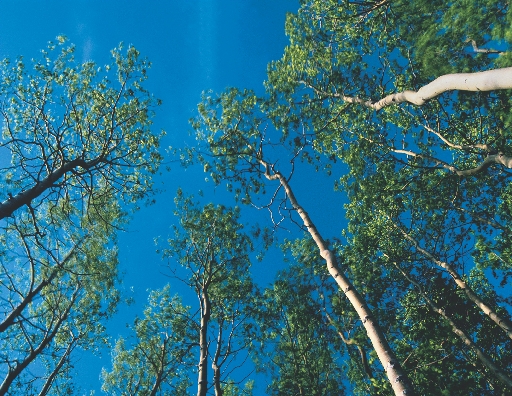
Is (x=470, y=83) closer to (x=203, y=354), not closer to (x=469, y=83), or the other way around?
(x=469, y=83)

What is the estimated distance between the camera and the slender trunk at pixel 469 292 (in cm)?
913

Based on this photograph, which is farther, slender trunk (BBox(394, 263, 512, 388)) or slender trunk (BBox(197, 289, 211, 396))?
slender trunk (BBox(394, 263, 512, 388))

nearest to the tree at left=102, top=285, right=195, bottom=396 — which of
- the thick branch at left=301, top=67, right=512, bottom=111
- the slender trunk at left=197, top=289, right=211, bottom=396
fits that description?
the slender trunk at left=197, top=289, right=211, bottom=396

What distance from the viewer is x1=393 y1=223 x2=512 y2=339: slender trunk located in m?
9.13

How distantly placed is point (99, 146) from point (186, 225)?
5807 millimetres

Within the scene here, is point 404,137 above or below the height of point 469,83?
above

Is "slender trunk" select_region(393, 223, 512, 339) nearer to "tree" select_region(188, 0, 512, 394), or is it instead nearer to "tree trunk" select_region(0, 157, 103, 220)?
"tree" select_region(188, 0, 512, 394)

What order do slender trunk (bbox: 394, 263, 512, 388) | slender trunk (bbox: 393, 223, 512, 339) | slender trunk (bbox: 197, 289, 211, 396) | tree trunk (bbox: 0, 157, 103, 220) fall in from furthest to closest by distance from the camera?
1. slender trunk (bbox: 393, 223, 512, 339)
2. slender trunk (bbox: 394, 263, 512, 388)
3. slender trunk (bbox: 197, 289, 211, 396)
4. tree trunk (bbox: 0, 157, 103, 220)

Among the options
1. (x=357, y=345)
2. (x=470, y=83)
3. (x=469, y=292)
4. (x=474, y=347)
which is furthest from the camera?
(x=357, y=345)

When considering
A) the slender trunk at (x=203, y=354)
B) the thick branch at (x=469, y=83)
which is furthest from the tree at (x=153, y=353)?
the thick branch at (x=469, y=83)

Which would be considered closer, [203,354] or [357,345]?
[203,354]

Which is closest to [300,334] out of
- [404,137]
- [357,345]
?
[357,345]

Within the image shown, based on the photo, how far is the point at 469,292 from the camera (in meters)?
10.6

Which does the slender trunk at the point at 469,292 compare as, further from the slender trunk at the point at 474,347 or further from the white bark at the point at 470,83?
the white bark at the point at 470,83
